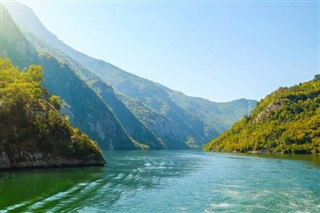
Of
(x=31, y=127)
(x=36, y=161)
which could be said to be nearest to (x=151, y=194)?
(x=36, y=161)

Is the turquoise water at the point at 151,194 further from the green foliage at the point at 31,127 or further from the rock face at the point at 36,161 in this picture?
the green foliage at the point at 31,127

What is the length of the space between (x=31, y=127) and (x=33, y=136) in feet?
8.77

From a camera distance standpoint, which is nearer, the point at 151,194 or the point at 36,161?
the point at 151,194

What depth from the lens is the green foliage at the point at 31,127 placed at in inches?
3403

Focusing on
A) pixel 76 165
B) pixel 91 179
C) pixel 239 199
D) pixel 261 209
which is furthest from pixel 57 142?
pixel 261 209

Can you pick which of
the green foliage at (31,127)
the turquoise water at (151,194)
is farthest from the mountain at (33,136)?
the turquoise water at (151,194)

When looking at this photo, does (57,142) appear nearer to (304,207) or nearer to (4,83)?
(4,83)

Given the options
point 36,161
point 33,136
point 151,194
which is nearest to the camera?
point 151,194

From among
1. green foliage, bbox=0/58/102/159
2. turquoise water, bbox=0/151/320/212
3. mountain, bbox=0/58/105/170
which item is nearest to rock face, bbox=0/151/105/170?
mountain, bbox=0/58/105/170

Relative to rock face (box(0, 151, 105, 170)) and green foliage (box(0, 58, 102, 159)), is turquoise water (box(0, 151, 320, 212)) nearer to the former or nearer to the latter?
rock face (box(0, 151, 105, 170))

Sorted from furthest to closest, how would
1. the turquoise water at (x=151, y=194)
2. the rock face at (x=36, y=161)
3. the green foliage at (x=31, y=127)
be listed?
the green foliage at (x=31, y=127)
the rock face at (x=36, y=161)
the turquoise water at (x=151, y=194)

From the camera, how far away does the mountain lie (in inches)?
3302

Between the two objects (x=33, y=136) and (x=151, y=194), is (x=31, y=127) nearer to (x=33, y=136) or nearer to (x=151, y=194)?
(x=33, y=136)

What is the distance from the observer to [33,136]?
299 ft
